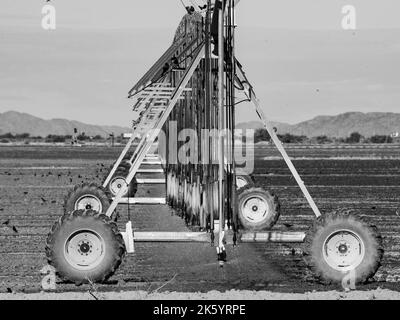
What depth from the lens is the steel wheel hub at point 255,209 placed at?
17.9 meters

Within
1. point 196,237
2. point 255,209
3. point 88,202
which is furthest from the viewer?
point 88,202

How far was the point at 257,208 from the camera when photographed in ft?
59.2

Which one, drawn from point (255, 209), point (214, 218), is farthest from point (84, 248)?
point (255, 209)

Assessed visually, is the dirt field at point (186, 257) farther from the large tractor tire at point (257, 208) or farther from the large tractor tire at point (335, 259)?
the large tractor tire at point (257, 208)

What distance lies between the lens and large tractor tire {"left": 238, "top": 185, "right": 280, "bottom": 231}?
1780 cm

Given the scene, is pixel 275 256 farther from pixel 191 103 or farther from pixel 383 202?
pixel 383 202

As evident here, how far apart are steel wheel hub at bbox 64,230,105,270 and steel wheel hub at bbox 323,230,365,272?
2.65 m

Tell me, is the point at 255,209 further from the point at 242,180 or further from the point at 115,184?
the point at 115,184

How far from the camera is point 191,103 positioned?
1797 cm

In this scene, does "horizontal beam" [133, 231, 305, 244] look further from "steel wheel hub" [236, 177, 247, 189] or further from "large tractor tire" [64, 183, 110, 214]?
"large tractor tire" [64, 183, 110, 214]

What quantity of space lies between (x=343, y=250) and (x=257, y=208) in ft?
18.5

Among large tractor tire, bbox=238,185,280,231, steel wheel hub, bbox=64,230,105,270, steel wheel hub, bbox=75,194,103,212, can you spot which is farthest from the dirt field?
large tractor tire, bbox=238,185,280,231
